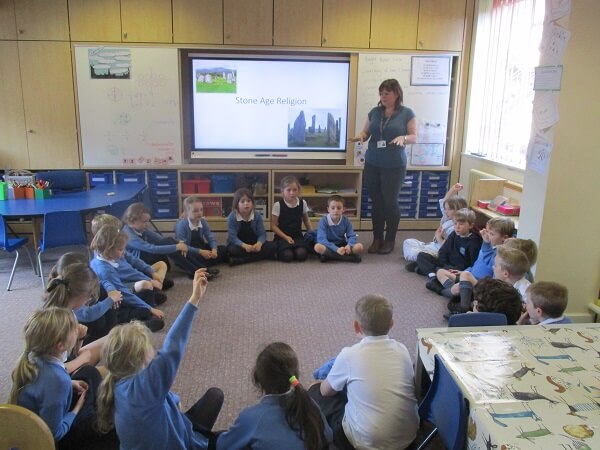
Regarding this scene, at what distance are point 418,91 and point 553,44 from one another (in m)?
2.43

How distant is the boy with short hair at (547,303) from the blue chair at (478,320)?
21 cm

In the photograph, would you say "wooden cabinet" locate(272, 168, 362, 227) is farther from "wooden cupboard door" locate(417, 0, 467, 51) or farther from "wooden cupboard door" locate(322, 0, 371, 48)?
"wooden cupboard door" locate(417, 0, 467, 51)

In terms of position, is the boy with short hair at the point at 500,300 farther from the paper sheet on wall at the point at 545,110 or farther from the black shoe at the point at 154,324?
the black shoe at the point at 154,324

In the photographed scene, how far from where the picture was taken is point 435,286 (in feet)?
12.9

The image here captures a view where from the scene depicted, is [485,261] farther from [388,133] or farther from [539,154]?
[388,133]

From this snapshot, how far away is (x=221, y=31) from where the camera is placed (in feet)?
17.2

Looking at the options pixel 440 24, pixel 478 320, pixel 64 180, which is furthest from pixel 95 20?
pixel 478 320

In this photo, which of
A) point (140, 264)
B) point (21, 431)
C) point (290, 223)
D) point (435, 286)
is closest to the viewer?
point (21, 431)

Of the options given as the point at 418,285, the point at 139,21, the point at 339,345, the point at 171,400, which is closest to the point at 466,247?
the point at 418,285

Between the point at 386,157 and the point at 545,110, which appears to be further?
the point at 386,157

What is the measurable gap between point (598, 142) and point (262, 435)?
2.72m

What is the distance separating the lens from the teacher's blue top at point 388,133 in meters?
4.84

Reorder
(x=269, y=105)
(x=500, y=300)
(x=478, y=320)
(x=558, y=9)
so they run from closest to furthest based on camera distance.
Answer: (x=478, y=320) < (x=500, y=300) < (x=558, y=9) < (x=269, y=105)

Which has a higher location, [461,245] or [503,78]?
[503,78]
